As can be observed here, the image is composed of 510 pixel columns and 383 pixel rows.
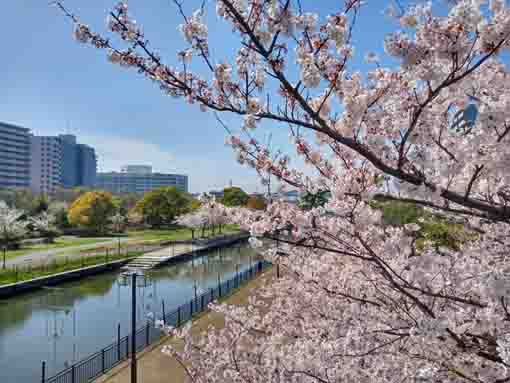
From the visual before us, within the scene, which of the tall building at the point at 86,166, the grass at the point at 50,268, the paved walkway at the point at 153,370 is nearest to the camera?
the paved walkway at the point at 153,370

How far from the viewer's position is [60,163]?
328 ft

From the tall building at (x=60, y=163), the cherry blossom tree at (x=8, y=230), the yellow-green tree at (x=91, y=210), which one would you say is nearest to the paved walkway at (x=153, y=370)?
the cherry blossom tree at (x=8, y=230)

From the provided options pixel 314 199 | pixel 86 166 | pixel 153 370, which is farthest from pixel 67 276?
pixel 86 166

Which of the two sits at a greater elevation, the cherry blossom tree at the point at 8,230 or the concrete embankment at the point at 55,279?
the cherry blossom tree at the point at 8,230

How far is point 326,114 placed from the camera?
234cm

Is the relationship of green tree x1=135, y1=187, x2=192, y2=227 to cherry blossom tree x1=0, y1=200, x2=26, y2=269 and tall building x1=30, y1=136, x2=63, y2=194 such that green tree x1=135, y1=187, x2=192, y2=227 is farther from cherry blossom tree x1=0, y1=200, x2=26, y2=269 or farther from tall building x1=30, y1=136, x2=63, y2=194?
tall building x1=30, y1=136, x2=63, y2=194

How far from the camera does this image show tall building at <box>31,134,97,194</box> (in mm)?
90438

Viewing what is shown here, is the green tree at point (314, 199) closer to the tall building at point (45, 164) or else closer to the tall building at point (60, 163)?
the tall building at point (60, 163)

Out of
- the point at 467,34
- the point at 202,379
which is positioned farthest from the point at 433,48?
the point at 202,379

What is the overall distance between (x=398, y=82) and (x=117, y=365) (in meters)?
8.25

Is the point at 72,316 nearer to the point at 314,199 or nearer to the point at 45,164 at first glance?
the point at 314,199

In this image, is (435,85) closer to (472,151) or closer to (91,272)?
(472,151)

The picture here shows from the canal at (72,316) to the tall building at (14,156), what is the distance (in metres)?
75.4

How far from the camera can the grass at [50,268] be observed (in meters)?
16.9
